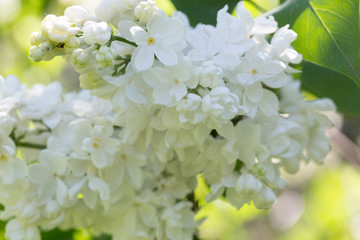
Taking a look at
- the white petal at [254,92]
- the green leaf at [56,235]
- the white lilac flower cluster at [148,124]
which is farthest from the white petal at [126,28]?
the green leaf at [56,235]

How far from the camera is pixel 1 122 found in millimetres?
1042

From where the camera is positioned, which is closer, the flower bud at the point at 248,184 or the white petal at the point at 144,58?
the white petal at the point at 144,58

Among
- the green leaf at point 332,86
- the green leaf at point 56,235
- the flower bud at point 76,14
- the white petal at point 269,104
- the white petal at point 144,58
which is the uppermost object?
the flower bud at point 76,14

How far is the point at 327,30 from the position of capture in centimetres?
98

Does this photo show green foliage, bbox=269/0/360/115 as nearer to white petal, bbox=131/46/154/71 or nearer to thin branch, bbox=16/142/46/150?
white petal, bbox=131/46/154/71

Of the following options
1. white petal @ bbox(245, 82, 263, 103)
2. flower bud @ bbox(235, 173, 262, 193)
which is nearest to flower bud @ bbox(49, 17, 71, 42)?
white petal @ bbox(245, 82, 263, 103)

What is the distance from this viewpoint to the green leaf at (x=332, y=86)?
143 centimetres

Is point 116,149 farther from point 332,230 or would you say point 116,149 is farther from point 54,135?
point 332,230

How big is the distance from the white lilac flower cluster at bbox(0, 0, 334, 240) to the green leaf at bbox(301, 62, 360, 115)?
16cm

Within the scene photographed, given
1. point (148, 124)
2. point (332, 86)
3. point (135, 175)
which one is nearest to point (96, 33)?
point (148, 124)

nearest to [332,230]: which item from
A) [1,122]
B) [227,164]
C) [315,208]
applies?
[315,208]

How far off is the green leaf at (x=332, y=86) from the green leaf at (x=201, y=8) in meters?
0.35

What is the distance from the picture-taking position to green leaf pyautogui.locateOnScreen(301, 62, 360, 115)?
143cm

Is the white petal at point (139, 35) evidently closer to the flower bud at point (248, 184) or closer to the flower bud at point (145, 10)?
the flower bud at point (145, 10)
